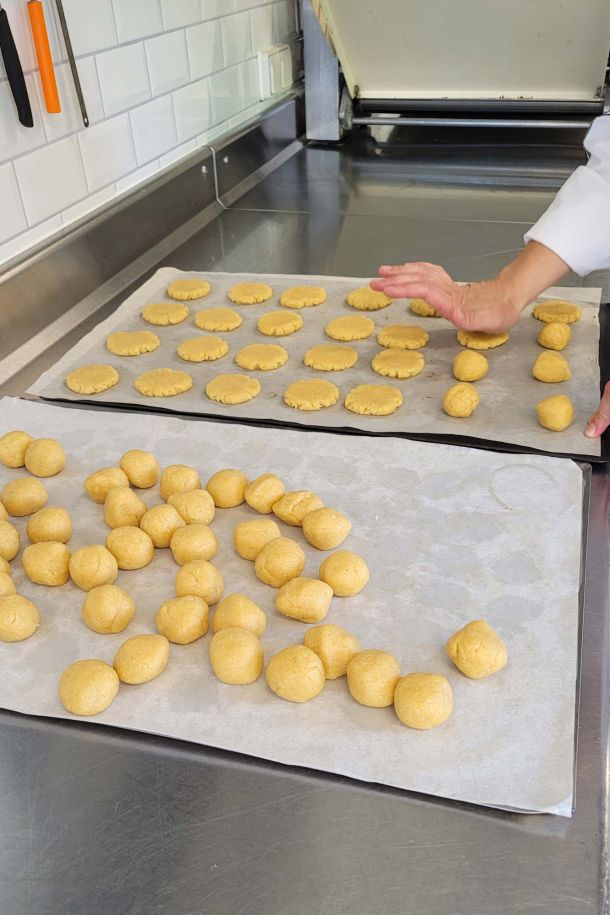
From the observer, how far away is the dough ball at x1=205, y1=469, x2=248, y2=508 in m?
1.23

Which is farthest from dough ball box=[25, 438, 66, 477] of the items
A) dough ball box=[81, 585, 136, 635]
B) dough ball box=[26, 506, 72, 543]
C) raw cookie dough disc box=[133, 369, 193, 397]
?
dough ball box=[81, 585, 136, 635]

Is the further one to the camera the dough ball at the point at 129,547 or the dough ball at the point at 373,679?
the dough ball at the point at 129,547

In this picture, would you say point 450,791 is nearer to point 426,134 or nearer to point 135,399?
point 135,399

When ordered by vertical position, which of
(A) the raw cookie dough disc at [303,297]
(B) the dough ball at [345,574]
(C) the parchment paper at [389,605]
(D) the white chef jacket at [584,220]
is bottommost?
(C) the parchment paper at [389,605]

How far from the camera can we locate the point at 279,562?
42.0 inches

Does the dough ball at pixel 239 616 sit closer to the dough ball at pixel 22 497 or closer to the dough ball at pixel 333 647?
the dough ball at pixel 333 647

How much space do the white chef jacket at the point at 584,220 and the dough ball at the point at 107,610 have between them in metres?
1.08

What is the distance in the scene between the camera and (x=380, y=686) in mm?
893

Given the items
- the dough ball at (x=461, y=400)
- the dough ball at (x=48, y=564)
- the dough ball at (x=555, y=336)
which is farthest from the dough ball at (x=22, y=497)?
the dough ball at (x=555, y=336)

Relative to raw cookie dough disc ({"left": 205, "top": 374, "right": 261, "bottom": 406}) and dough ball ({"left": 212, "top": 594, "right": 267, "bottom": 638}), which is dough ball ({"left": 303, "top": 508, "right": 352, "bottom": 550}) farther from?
raw cookie dough disc ({"left": 205, "top": 374, "right": 261, "bottom": 406})

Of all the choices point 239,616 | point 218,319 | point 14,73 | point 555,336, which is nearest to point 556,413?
point 555,336

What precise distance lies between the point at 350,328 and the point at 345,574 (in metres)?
0.77

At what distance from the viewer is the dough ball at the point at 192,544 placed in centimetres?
111

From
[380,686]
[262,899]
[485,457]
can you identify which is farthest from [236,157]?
[262,899]
